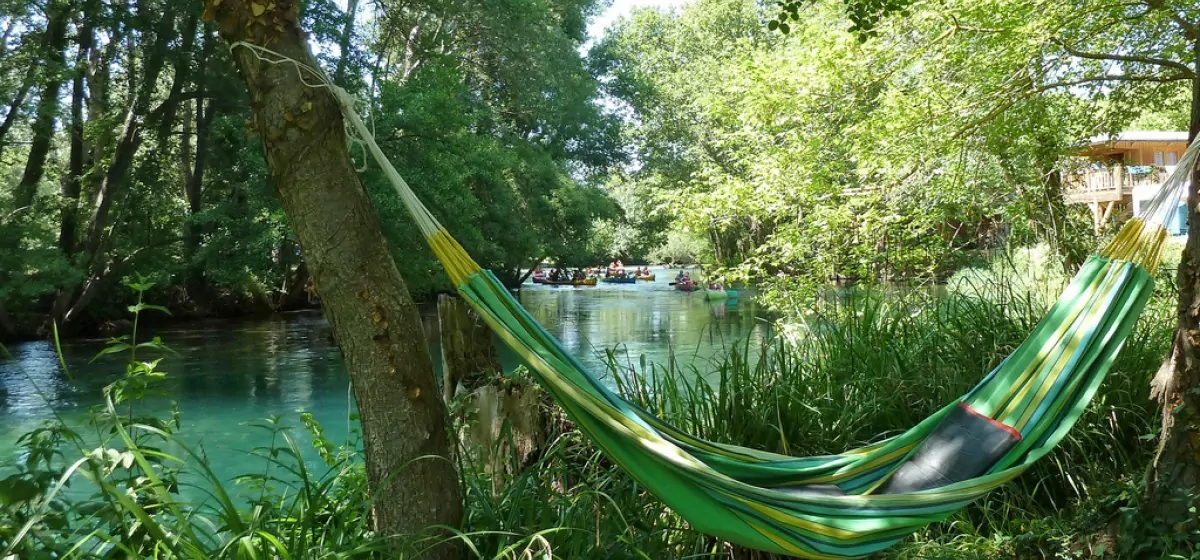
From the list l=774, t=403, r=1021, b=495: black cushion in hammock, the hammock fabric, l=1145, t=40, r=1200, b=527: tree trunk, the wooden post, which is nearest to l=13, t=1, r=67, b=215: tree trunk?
the wooden post

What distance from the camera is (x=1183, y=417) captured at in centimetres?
157

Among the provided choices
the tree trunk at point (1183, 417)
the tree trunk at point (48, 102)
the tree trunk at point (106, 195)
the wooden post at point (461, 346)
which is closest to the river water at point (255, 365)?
the wooden post at point (461, 346)

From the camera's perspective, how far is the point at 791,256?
4836 mm

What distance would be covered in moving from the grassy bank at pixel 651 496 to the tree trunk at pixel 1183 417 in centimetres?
6

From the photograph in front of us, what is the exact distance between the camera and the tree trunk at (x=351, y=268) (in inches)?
49.1

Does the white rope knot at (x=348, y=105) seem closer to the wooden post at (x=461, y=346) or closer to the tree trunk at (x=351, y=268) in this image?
the tree trunk at (x=351, y=268)

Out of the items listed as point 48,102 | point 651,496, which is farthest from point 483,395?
point 48,102

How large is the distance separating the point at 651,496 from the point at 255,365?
711 centimetres

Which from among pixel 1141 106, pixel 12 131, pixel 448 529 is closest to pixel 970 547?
pixel 448 529

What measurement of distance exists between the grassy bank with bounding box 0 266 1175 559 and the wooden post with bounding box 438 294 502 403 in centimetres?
26

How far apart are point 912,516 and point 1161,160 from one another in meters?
16.7

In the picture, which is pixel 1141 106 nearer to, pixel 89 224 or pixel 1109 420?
pixel 1109 420

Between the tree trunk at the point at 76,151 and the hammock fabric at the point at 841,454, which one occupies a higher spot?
the tree trunk at the point at 76,151

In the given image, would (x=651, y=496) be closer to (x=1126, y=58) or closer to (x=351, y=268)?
(x=351, y=268)
